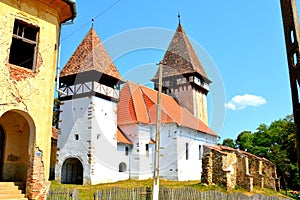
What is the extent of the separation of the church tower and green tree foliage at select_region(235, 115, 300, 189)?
10.3m

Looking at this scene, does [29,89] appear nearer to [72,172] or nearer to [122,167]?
[72,172]

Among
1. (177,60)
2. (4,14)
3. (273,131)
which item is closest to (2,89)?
(4,14)

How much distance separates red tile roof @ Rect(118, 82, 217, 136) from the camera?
25734 millimetres

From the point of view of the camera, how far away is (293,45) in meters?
2.16

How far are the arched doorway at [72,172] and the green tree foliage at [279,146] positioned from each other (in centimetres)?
2012

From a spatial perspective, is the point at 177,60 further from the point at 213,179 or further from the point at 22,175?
the point at 22,175

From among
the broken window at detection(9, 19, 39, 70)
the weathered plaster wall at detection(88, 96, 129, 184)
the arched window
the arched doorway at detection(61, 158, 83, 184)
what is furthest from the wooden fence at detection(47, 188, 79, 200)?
the arched window

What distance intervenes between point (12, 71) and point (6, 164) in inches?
141

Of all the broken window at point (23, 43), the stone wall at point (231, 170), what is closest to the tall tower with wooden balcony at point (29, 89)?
the broken window at point (23, 43)

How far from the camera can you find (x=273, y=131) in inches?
1743

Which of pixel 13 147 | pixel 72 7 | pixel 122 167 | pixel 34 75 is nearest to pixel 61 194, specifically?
pixel 13 147

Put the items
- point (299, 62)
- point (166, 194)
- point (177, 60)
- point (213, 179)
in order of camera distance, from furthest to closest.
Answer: point (177, 60) → point (213, 179) → point (166, 194) → point (299, 62)

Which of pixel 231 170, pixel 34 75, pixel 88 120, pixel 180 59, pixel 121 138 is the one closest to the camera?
pixel 34 75

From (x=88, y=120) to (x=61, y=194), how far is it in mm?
11661
